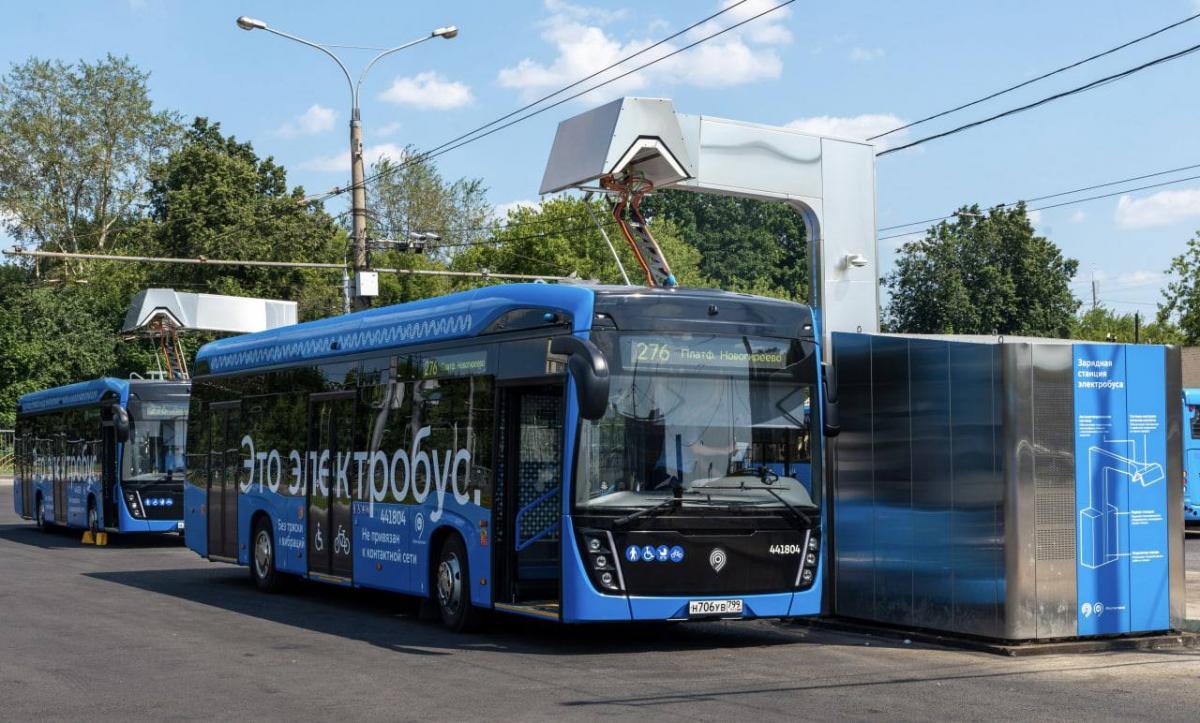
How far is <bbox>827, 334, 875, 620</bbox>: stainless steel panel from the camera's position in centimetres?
1343

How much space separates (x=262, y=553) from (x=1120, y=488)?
1018 cm

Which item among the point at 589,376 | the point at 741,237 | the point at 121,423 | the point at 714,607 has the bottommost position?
the point at 714,607

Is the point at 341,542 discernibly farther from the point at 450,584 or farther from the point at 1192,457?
the point at 1192,457

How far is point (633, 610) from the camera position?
11773mm

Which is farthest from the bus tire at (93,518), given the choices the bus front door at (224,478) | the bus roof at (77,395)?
the bus front door at (224,478)

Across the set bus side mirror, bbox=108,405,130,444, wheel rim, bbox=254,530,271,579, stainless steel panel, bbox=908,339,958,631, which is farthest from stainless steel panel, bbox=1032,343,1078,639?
bus side mirror, bbox=108,405,130,444

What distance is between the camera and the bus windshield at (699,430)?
11.8 metres

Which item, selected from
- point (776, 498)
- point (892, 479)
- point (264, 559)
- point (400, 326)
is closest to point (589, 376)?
point (776, 498)

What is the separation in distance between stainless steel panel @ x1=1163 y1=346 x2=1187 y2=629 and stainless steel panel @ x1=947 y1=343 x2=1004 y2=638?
175 centimetres

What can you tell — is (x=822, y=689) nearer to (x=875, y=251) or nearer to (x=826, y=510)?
(x=826, y=510)

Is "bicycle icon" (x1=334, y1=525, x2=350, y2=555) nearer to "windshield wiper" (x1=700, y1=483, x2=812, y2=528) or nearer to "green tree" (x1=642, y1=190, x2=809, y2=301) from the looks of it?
"windshield wiper" (x1=700, y1=483, x2=812, y2=528)

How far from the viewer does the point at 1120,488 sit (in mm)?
12422

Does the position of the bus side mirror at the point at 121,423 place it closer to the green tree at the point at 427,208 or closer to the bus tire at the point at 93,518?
the bus tire at the point at 93,518

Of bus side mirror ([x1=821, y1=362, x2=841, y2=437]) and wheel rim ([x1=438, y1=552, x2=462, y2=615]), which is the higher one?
bus side mirror ([x1=821, y1=362, x2=841, y2=437])
